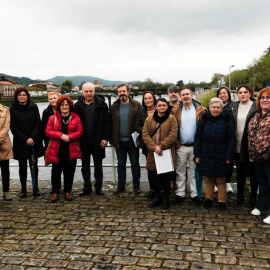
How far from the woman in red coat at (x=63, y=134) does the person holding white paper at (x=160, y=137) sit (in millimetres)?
1261

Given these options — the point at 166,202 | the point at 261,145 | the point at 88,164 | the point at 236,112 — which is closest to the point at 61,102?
the point at 88,164

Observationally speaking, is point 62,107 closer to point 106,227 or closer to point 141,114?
point 141,114

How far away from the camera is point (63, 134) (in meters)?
5.40

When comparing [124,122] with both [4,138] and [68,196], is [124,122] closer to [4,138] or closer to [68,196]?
[68,196]

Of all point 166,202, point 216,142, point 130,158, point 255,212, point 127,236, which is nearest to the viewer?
point 127,236

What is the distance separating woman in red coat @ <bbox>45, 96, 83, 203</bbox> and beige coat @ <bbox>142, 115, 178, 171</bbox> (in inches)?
48.2

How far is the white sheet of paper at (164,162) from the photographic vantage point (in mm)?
5047

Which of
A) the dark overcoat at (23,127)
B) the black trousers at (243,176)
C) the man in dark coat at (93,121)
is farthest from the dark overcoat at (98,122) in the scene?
the black trousers at (243,176)

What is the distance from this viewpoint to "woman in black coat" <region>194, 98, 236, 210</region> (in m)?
4.80

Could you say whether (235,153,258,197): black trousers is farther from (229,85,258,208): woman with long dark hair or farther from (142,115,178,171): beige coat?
(142,115,178,171): beige coat

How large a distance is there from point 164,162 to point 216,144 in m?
0.86

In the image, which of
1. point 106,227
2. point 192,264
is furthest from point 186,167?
point 192,264

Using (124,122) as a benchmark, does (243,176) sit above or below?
below

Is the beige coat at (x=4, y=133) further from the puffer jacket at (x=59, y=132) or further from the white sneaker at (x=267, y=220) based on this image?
the white sneaker at (x=267, y=220)
